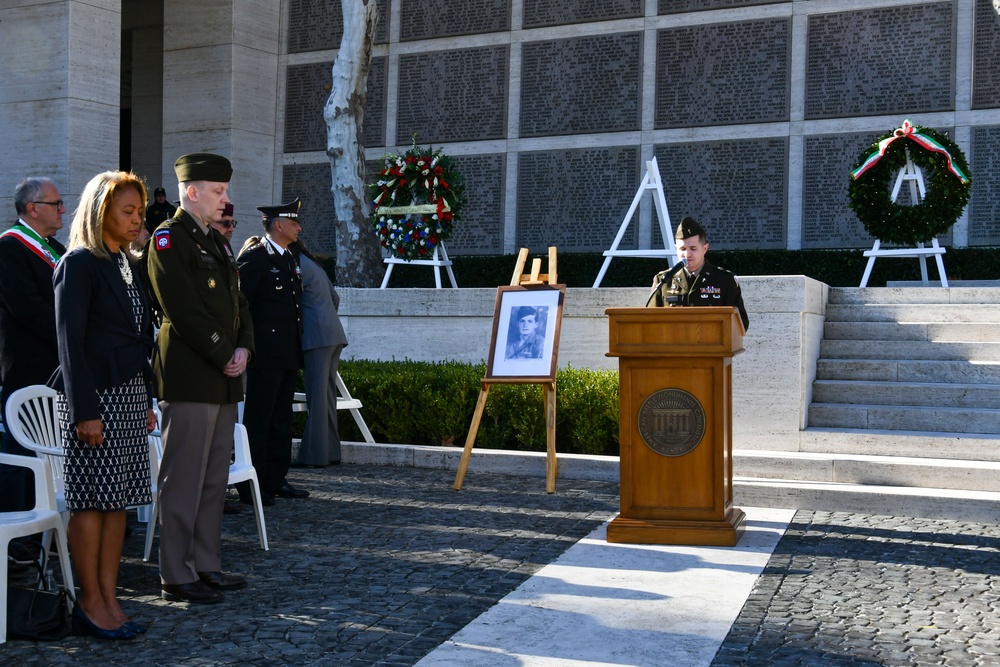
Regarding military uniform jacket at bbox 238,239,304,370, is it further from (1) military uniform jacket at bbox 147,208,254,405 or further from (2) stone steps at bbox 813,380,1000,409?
(2) stone steps at bbox 813,380,1000,409

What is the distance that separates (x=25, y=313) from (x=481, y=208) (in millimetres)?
10890

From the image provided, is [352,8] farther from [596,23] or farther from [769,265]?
[769,265]

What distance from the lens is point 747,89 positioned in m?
14.4

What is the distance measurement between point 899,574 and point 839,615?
0.92 m

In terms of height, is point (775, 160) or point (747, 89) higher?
point (747, 89)

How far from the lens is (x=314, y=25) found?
17078 mm

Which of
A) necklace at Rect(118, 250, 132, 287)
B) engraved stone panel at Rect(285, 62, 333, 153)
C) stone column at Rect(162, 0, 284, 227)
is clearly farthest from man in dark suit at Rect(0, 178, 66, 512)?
engraved stone panel at Rect(285, 62, 333, 153)

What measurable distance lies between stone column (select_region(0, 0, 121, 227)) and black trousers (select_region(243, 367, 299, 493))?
286 inches

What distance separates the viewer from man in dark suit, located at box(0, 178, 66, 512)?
530cm

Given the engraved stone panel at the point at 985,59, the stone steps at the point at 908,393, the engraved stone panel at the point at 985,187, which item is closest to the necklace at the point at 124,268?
the stone steps at the point at 908,393

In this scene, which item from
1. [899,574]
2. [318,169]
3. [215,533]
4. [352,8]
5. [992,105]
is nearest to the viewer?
[215,533]

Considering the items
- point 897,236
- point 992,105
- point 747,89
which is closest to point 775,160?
point 747,89

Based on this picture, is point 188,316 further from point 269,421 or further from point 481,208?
point 481,208

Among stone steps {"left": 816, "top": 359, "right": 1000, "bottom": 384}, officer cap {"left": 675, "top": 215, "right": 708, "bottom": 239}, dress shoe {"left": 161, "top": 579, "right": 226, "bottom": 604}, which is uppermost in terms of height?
officer cap {"left": 675, "top": 215, "right": 708, "bottom": 239}
